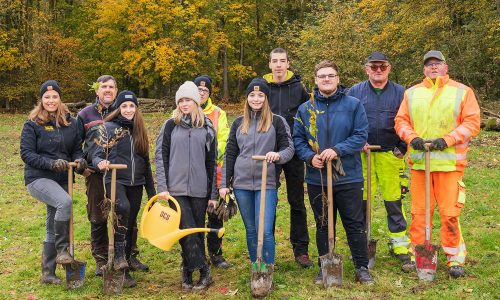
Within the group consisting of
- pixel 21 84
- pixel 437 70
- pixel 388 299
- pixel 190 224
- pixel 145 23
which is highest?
pixel 145 23

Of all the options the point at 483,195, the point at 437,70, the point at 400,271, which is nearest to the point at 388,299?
the point at 400,271

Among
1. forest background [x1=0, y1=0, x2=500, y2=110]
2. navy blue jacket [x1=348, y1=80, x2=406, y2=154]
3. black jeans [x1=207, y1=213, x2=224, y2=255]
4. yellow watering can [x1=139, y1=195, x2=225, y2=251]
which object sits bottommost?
black jeans [x1=207, y1=213, x2=224, y2=255]

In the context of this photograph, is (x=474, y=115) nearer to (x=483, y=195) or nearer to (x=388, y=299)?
(x=388, y=299)

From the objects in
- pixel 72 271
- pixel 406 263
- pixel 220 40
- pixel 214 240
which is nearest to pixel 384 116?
pixel 406 263

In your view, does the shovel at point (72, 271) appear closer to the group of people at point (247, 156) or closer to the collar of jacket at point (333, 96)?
the group of people at point (247, 156)

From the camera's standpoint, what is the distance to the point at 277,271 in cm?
616

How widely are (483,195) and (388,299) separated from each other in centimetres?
549

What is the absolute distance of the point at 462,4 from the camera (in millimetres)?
19688

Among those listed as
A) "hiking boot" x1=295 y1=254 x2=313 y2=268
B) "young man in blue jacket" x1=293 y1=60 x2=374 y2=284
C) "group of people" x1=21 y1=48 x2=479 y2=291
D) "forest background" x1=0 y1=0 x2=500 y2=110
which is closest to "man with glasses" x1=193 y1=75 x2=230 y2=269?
"group of people" x1=21 y1=48 x2=479 y2=291

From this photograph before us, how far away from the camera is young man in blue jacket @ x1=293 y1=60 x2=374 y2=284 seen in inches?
215

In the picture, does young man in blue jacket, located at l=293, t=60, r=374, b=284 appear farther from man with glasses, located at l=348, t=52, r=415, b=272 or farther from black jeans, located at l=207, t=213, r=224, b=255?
black jeans, located at l=207, t=213, r=224, b=255

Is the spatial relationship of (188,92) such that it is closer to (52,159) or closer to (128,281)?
(52,159)

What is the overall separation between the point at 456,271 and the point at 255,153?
2.54 m

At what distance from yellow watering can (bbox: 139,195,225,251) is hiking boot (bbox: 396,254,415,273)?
2324 millimetres
